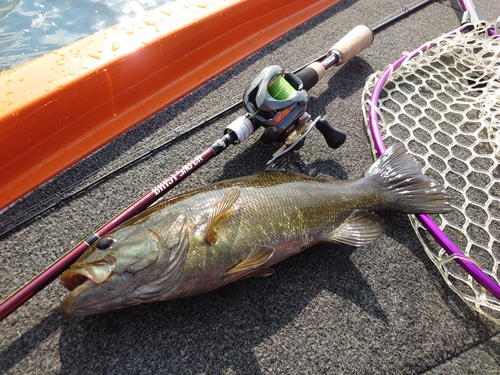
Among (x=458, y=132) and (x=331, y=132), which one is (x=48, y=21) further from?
(x=458, y=132)

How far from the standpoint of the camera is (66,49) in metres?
2.15

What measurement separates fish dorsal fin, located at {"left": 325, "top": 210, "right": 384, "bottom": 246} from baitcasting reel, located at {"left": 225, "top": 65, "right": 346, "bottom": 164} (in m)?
0.49

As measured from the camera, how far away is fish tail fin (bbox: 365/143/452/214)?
5.99 feet

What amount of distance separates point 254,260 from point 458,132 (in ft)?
6.17

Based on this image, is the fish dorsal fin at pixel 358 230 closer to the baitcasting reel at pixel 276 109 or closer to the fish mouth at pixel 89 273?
the baitcasting reel at pixel 276 109

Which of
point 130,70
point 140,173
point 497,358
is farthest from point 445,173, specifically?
point 130,70

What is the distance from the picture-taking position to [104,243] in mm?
1398

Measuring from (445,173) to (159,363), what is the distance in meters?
1.96

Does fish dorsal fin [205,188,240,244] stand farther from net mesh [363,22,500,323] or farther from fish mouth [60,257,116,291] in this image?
net mesh [363,22,500,323]

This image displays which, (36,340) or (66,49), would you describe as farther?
(66,49)

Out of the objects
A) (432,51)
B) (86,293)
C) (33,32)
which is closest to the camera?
(86,293)

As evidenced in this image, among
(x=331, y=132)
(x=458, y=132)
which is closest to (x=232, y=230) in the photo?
(x=331, y=132)

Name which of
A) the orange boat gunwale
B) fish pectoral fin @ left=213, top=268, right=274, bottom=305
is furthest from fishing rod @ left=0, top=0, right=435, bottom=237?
fish pectoral fin @ left=213, top=268, right=274, bottom=305

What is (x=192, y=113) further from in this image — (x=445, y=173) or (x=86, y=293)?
(x=445, y=173)
